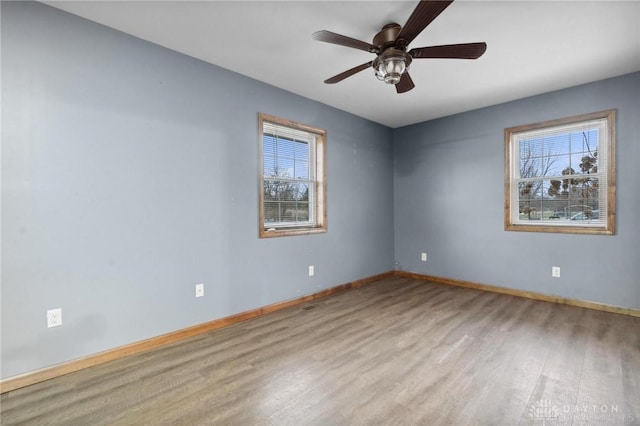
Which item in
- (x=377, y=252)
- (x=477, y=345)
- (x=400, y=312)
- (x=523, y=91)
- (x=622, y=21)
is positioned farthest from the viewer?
(x=377, y=252)

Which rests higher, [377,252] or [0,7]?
[0,7]

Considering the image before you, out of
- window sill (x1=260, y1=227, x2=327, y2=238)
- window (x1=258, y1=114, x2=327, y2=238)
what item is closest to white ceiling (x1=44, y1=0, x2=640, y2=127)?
window (x1=258, y1=114, x2=327, y2=238)

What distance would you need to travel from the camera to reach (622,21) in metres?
2.12

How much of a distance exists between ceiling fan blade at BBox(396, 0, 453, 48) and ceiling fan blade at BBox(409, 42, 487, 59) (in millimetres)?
125

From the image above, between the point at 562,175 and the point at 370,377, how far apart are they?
345cm

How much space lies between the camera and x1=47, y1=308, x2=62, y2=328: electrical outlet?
1940 mm

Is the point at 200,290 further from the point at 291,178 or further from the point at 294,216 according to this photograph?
the point at 291,178

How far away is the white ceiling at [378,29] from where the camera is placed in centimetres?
198

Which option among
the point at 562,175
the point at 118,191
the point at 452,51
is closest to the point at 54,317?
the point at 118,191

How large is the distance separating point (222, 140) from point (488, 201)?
141 inches

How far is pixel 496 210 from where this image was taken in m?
3.88

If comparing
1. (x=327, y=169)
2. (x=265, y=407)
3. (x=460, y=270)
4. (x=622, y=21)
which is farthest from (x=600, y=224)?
(x=265, y=407)

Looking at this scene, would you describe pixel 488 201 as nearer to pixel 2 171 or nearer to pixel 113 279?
pixel 113 279

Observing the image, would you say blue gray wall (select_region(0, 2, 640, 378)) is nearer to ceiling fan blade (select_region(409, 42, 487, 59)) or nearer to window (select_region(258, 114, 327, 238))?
window (select_region(258, 114, 327, 238))
